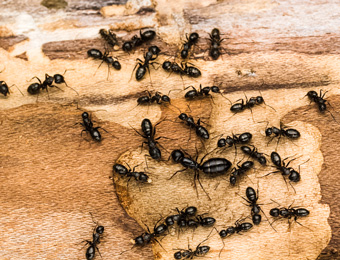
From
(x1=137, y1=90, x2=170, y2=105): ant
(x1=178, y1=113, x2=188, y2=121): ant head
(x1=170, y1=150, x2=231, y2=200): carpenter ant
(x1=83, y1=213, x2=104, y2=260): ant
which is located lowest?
(x1=83, y1=213, x2=104, y2=260): ant

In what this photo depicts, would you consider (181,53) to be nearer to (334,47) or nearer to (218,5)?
(218,5)

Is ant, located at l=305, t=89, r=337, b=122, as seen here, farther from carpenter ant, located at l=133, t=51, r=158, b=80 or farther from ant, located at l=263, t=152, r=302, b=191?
carpenter ant, located at l=133, t=51, r=158, b=80

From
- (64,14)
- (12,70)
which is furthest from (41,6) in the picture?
(12,70)

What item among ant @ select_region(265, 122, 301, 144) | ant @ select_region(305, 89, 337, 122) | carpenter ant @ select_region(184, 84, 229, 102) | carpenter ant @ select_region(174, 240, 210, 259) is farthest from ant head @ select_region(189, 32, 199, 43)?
carpenter ant @ select_region(174, 240, 210, 259)

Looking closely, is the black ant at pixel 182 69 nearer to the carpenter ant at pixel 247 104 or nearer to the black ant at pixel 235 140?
the carpenter ant at pixel 247 104

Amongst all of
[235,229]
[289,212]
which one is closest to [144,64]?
[235,229]
